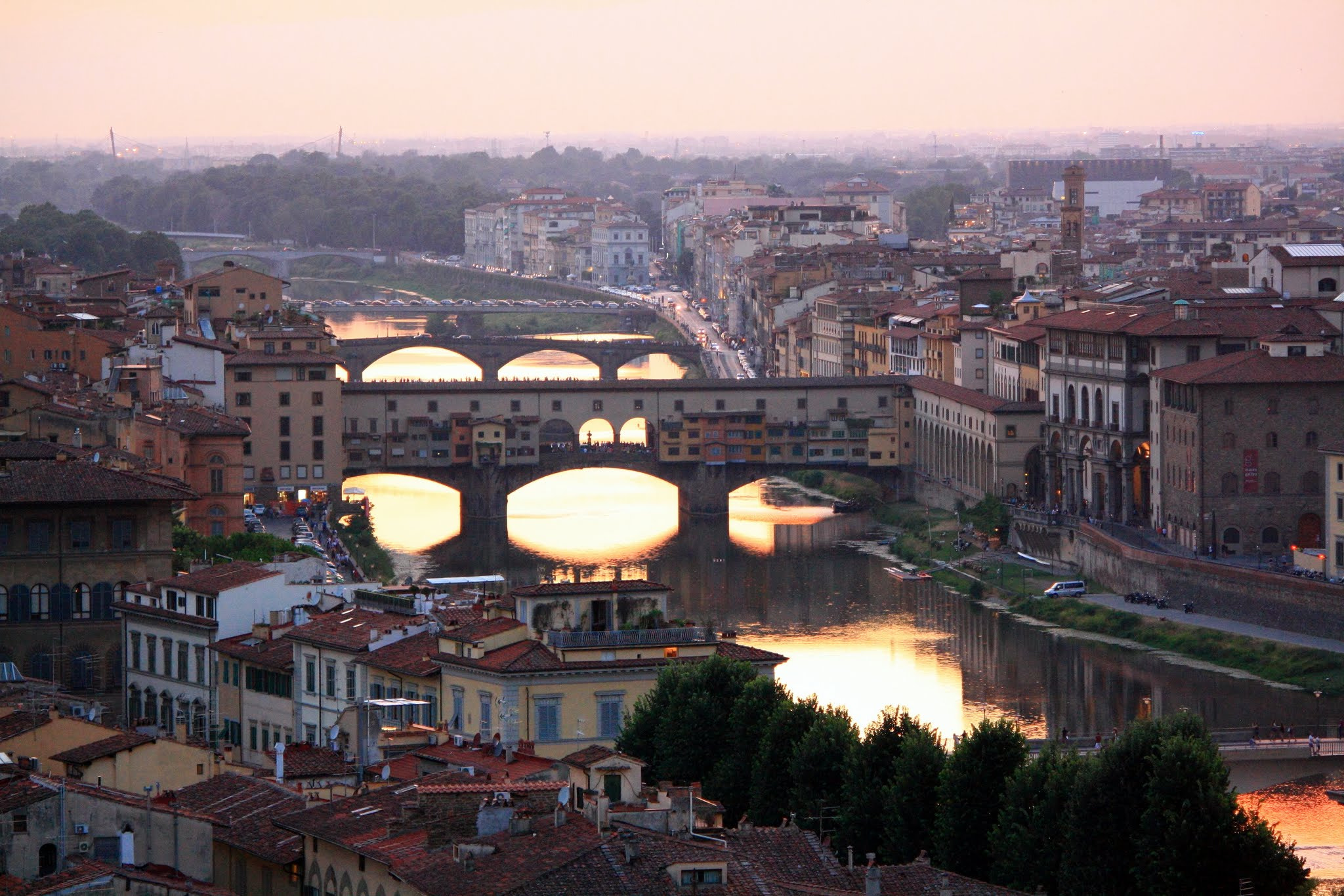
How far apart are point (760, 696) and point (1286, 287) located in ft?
96.5

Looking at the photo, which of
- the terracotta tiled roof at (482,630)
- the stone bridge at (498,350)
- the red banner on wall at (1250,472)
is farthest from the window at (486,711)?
the stone bridge at (498,350)

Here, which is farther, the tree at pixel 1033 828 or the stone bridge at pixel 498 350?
the stone bridge at pixel 498 350

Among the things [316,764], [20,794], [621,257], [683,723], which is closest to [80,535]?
[683,723]

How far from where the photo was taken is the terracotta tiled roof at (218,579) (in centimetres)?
2603

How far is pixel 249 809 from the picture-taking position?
17.2m

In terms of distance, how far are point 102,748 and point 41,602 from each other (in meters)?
10.2

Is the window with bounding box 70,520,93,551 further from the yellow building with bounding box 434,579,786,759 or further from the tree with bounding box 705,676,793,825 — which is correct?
the tree with bounding box 705,676,793,825

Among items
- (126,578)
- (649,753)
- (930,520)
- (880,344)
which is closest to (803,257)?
(880,344)

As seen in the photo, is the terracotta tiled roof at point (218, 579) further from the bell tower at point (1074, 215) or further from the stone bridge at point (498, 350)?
the stone bridge at point (498, 350)

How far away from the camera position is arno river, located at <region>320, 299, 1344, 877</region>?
111ft

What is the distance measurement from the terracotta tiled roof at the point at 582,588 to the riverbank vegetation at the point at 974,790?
0.82 meters

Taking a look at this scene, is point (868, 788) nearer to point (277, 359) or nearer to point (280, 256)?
point (277, 359)

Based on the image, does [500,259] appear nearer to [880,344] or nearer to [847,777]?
[880,344]

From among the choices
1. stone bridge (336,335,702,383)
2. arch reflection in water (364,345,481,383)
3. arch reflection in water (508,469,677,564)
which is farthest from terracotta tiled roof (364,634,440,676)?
arch reflection in water (364,345,481,383)
